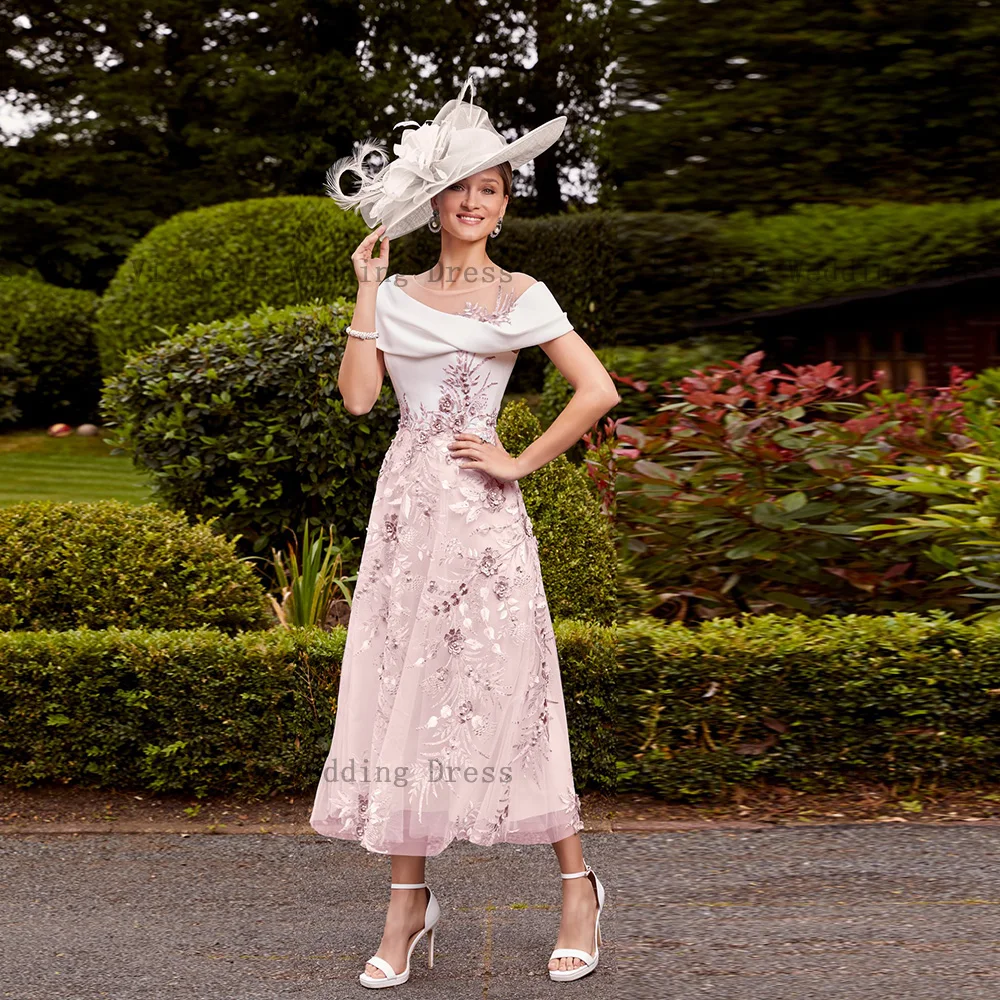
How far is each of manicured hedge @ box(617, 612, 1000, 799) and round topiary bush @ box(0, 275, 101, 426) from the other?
13435 mm

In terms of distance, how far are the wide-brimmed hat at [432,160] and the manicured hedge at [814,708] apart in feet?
6.46

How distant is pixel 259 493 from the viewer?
7.47 m

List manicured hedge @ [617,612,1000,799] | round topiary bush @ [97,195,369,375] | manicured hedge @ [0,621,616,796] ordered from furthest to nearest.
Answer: round topiary bush @ [97,195,369,375] → manicured hedge @ [0,621,616,796] → manicured hedge @ [617,612,1000,799]

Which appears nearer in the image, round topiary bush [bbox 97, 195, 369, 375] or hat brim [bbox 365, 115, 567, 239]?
hat brim [bbox 365, 115, 567, 239]

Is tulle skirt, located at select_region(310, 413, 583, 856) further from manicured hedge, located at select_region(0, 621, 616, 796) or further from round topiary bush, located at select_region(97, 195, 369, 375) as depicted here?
round topiary bush, located at select_region(97, 195, 369, 375)

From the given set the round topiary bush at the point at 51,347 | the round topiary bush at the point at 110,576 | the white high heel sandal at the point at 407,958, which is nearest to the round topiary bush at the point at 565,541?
the round topiary bush at the point at 110,576

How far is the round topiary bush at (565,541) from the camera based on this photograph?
5.97 m

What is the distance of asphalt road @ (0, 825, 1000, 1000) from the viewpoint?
343cm

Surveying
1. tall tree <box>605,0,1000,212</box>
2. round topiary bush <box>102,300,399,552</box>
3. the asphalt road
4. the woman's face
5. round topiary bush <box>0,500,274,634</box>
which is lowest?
the asphalt road

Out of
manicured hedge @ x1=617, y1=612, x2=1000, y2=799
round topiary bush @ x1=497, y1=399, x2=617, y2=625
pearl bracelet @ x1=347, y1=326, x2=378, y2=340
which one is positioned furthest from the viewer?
round topiary bush @ x1=497, y1=399, x2=617, y2=625

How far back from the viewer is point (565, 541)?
5.98 metres

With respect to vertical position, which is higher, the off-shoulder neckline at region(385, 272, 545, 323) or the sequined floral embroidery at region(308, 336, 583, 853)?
the off-shoulder neckline at region(385, 272, 545, 323)

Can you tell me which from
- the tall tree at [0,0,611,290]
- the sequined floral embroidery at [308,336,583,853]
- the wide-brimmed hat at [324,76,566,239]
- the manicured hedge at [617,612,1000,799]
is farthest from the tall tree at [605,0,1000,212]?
the tall tree at [0,0,611,290]

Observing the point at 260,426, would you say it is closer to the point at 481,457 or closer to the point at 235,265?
the point at 481,457
